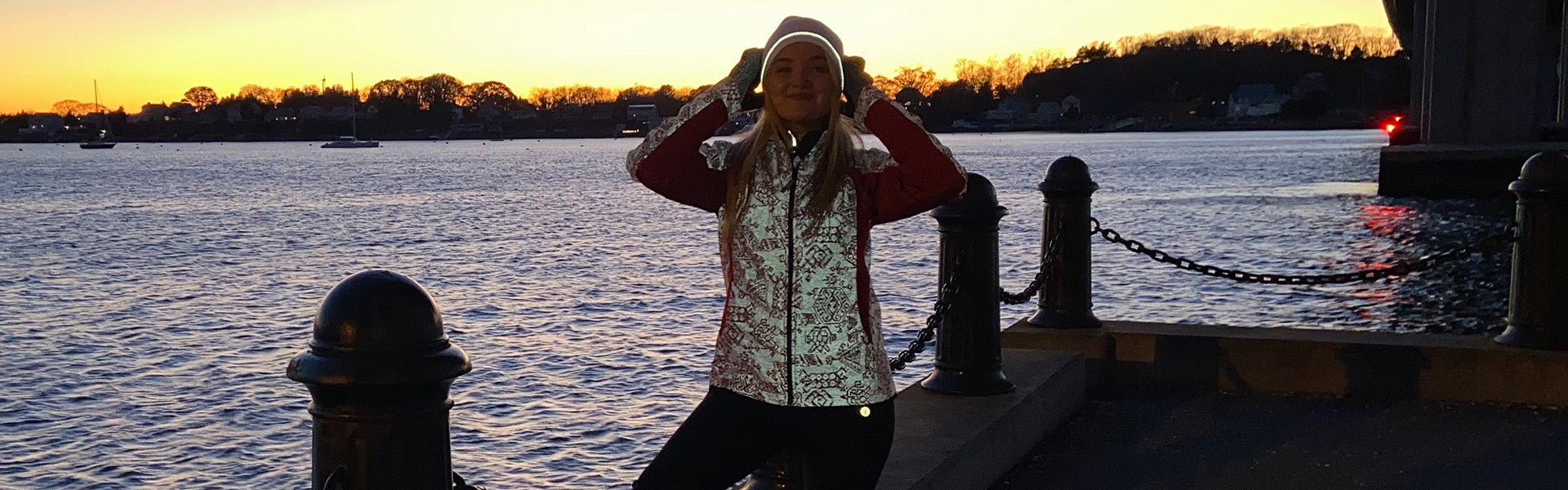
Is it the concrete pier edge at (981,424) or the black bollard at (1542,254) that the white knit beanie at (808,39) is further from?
the black bollard at (1542,254)

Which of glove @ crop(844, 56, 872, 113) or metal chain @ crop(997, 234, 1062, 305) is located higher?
glove @ crop(844, 56, 872, 113)

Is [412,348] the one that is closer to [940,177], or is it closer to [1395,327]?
[940,177]

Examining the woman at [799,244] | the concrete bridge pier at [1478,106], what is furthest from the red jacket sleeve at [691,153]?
the concrete bridge pier at [1478,106]

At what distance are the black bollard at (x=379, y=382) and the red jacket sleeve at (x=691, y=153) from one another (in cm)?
75

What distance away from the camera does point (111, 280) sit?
26219 millimetres

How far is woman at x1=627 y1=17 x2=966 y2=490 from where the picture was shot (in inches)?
119

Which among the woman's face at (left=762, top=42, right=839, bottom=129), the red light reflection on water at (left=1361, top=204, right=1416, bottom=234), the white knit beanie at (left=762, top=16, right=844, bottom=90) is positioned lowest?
the red light reflection on water at (left=1361, top=204, right=1416, bottom=234)

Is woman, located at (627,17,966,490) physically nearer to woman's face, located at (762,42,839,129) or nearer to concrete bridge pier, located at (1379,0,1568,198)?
woman's face, located at (762,42,839,129)

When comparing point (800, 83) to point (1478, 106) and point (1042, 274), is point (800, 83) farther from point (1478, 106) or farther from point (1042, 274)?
point (1478, 106)

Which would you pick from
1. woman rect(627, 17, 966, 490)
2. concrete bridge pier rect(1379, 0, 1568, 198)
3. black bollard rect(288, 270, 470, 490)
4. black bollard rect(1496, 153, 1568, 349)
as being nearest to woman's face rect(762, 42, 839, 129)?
woman rect(627, 17, 966, 490)

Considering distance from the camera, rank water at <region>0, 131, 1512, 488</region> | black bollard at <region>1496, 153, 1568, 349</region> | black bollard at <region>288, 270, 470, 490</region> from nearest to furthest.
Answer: black bollard at <region>288, 270, 470, 490</region> → black bollard at <region>1496, 153, 1568, 349</region> → water at <region>0, 131, 1512, 488</region>

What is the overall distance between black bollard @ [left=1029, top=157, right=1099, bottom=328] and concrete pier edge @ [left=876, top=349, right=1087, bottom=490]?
0.53 m

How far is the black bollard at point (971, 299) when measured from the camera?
509 cm

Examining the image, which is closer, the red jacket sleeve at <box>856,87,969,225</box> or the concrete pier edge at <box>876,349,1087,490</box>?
the red jacket sleeve at <box>856,87,969,225</box>
